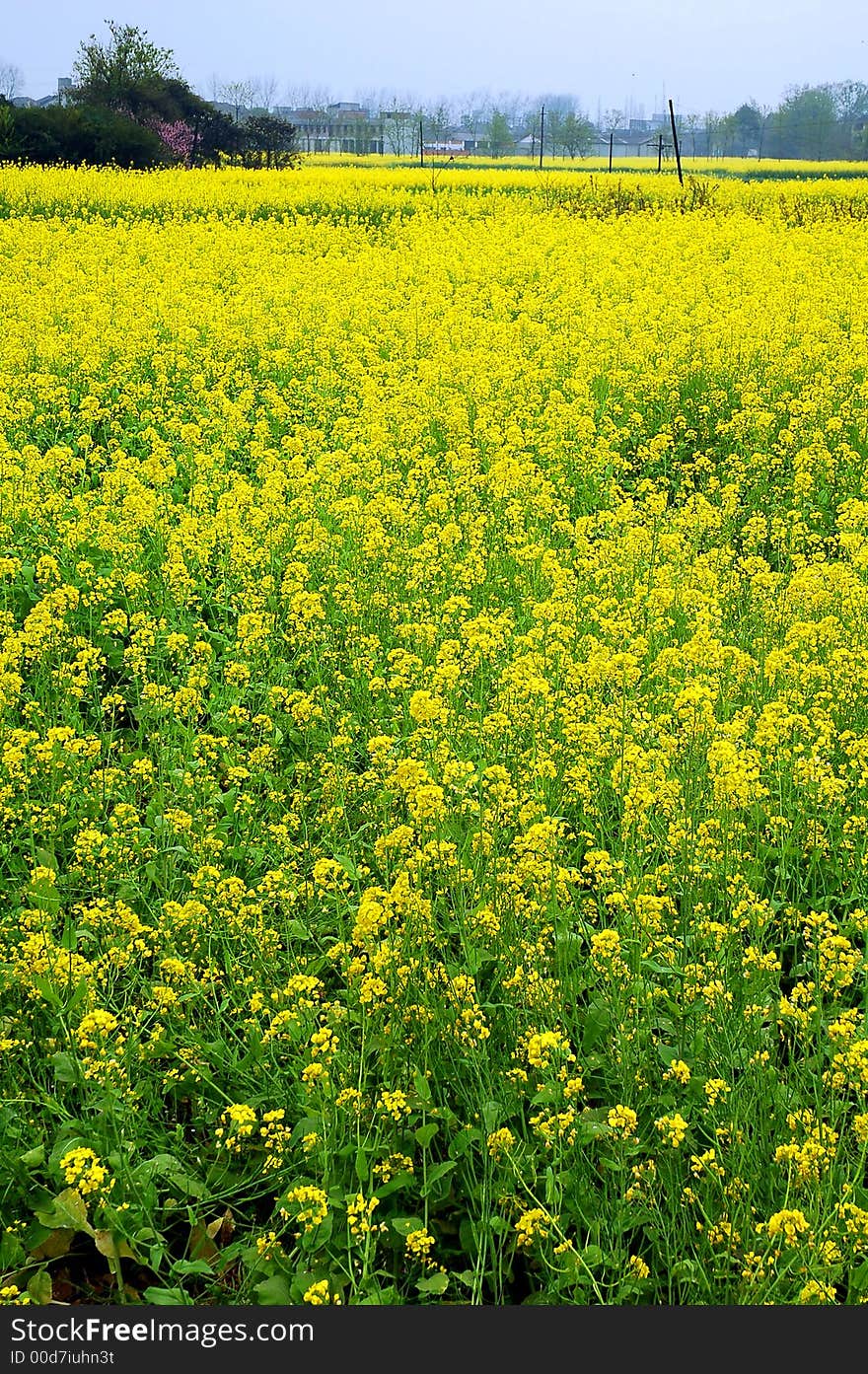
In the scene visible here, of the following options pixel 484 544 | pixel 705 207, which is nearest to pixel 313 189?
pixel 705 207

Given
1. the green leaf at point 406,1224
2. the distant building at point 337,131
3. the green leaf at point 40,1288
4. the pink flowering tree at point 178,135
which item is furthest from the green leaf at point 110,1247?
the distant building at point 337,131

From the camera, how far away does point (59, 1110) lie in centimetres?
295

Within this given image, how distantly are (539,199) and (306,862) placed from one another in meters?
22.3

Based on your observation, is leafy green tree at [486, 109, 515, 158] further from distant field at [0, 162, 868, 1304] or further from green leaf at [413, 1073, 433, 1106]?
green leaf at [413, 1073, 433, 1106]

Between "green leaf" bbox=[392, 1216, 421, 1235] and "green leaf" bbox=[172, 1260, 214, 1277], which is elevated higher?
"green leaf" bbox=[392, 1216, 421, 1235]

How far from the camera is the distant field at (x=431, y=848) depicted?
275 cm

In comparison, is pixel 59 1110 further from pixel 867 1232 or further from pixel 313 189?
pixel 313 189

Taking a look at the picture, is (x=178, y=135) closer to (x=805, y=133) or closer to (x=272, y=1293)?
(x=272, y=1293)

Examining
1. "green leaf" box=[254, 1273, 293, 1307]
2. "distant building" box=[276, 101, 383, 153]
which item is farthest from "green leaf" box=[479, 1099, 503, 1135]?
"distant building" box=[276, 101, 383, 153]

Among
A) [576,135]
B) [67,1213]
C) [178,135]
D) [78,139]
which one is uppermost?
[576,135]

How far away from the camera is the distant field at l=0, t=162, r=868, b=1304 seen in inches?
108

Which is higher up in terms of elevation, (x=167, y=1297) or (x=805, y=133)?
(x=805, y=133)

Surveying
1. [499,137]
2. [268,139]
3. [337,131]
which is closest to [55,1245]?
[268,139]

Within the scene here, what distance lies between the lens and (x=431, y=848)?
340 centimetres
